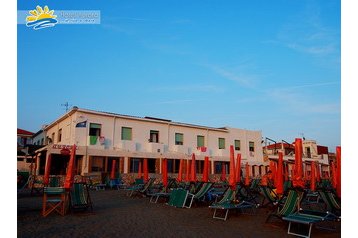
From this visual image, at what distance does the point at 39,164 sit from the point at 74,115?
495cm

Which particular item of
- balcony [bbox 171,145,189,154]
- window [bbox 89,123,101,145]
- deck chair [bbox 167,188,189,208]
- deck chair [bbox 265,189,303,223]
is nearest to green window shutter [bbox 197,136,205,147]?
balcony [bbox 171,145,189,154]

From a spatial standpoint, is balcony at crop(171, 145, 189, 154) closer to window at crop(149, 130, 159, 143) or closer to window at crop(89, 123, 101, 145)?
window at crop(149, 130, 159, 143)

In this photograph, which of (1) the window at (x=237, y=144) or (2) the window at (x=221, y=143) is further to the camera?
(1) the window at (x=237, y=144)

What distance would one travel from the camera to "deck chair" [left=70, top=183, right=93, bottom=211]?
9078mm

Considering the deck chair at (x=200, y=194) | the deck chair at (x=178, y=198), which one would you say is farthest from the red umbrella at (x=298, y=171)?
the deck chair at (x=178, y=198)

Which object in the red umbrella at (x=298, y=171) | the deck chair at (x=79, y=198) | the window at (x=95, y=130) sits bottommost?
the deck chair at (x=79, y=198)

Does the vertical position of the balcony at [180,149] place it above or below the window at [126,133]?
below

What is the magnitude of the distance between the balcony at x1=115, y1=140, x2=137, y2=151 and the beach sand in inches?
541

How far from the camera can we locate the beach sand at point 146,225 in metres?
6.54

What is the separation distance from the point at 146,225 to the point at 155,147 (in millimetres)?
17769

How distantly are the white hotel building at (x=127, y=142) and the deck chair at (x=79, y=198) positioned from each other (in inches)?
440

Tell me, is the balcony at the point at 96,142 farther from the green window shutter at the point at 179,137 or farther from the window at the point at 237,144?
the window at the point at 237,144

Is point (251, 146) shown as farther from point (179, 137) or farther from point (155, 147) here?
point (155, 147)
